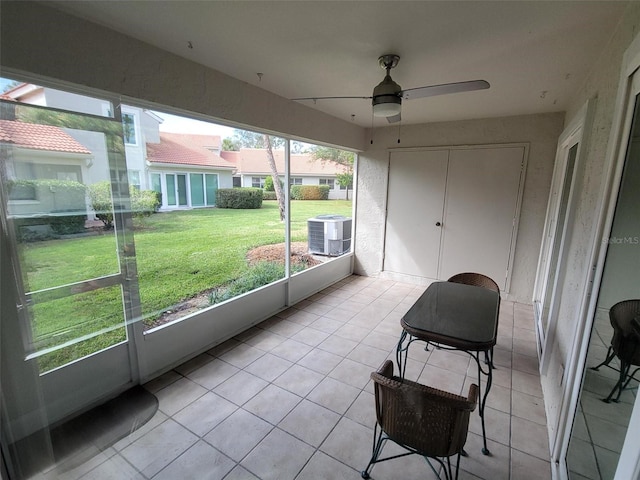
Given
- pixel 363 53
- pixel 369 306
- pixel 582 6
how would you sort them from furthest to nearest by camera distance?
pixel 369 306, pixel 363 53, pixel 582 6

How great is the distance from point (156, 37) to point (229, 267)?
2281mm

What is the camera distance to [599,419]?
1302 mm

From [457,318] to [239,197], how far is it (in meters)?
2.65

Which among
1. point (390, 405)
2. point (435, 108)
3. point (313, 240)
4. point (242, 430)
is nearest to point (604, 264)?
point (390, 405)

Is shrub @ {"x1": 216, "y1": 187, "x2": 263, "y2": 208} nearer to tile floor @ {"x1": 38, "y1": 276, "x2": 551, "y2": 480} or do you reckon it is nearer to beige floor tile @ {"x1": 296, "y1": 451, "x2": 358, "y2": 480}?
tile floor @ {"x1": 38, "y1": 276, "x2": 551, "y2": 480}

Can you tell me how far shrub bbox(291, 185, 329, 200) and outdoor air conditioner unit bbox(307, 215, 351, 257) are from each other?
1.18 feet

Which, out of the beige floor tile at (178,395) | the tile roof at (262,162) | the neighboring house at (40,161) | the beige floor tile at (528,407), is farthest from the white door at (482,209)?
the neighboring house at (40,161)

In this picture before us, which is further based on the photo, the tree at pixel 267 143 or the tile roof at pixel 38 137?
the tree at pixel 267 143

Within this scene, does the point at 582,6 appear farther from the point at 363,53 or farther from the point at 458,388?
the point at 458,388

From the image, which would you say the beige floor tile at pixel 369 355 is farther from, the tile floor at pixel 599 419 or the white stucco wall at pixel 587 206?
the tile floor at pixel 599 419

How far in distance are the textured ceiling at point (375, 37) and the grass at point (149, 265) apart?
4.37 feet

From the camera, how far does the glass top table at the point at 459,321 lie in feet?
5.59

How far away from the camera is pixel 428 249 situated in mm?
4535

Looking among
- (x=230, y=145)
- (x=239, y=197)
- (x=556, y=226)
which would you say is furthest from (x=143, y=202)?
(x=556, y=226)
